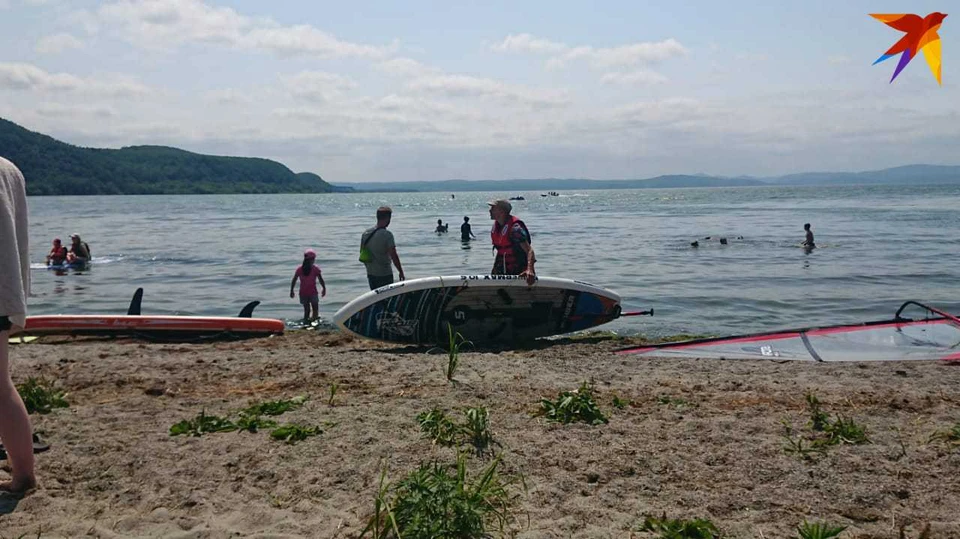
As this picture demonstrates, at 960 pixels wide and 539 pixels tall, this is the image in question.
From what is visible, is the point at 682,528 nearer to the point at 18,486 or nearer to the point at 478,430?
the point at 478,430

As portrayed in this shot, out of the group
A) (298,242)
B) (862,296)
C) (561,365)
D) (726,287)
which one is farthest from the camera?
(298,242)

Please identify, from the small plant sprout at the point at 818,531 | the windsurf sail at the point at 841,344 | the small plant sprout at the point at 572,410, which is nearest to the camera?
the small plant sprout at the point at 818,531

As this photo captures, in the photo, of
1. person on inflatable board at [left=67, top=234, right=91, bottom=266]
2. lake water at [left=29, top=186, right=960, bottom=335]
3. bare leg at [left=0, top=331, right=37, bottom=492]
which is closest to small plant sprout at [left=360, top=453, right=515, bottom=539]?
bare leg at [left=0, top=331, right=37, bottom=492]

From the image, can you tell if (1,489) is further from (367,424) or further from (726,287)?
(726,287)

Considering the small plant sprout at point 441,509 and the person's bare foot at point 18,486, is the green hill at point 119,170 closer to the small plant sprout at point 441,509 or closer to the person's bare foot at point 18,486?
the person's bare foot at point 18,486

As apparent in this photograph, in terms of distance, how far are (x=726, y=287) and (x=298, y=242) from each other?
1925 centimetres

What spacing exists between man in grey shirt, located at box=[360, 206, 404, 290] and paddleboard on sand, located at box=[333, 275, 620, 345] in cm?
66

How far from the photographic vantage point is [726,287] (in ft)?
52.5

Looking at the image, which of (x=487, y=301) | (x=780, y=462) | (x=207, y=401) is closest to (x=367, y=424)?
(x=207, y=401)

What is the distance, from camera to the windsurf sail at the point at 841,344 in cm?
785

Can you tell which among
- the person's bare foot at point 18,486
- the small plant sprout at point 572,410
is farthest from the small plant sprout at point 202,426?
the small plant sprout at point 572,410

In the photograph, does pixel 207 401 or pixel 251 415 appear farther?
pixel 207 401

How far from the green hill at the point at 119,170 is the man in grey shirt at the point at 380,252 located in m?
129

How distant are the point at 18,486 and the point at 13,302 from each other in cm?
101
